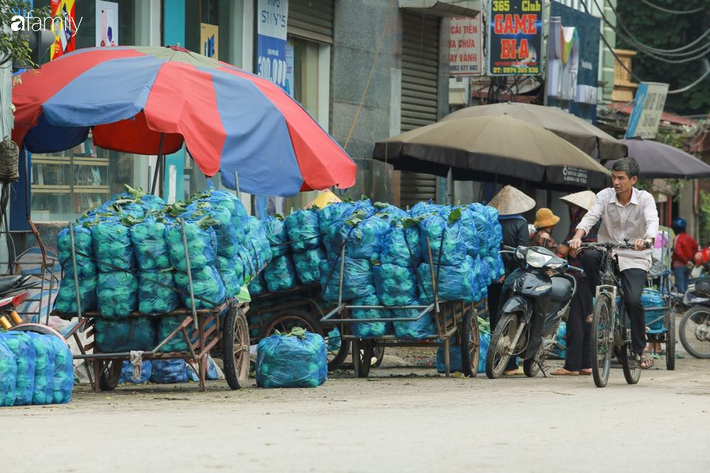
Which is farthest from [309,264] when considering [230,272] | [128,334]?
[128,334]

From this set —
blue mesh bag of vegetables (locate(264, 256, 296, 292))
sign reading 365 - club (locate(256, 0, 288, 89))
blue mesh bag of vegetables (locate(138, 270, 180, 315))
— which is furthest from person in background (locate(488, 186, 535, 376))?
sign reading 365 - club (locate(256, 0, 288, 89))

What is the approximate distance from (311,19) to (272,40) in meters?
1.27

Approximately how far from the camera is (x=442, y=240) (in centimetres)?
1133

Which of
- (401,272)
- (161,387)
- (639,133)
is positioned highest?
(639,133)

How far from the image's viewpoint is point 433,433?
6.98 metres

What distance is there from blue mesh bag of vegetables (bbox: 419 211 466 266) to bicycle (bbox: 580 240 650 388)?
41.0 inches

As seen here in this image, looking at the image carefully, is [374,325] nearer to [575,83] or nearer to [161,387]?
[161,387]

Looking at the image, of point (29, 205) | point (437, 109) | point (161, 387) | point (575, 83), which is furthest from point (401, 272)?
point (575, 83)

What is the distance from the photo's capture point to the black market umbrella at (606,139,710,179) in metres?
22.5

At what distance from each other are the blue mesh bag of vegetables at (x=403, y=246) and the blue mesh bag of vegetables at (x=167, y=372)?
1.93 metres

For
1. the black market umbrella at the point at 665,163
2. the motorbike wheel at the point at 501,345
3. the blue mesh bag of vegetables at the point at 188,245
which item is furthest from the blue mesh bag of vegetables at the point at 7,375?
the black market umbrella at the point at 665,163

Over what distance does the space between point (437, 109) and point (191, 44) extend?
23.8ft

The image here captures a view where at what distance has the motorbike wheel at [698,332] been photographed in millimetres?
17172

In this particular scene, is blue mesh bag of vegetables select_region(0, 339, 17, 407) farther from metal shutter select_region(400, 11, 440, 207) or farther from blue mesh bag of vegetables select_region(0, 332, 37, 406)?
metal shutter select_region(400, 11, 440, 207)
